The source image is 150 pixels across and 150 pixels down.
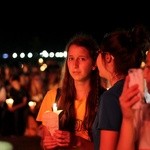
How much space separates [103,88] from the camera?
423 cm

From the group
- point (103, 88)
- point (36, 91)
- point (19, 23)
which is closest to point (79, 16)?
point (19, 23)

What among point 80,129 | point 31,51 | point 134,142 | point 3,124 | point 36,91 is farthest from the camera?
point 31,51

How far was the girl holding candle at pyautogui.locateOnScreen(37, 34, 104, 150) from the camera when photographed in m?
3.82

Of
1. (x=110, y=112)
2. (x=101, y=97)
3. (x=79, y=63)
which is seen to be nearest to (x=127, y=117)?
(x=110, y=112)

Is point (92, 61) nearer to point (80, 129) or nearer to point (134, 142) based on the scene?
point (80, 129)

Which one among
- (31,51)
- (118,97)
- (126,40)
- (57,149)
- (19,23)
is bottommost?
(57,149)

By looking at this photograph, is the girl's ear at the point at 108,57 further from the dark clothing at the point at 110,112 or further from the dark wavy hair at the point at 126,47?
the dark clothing at the point at 110,112

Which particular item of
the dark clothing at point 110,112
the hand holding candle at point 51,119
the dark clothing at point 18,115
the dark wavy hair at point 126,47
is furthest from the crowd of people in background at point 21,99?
the dark clothing at point 110,112

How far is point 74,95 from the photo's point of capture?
414cm

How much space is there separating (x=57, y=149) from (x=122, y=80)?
1.07 metres

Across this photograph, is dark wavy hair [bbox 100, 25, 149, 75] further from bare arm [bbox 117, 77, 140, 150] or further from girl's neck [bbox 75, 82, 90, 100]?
girl's neck [bbox 75, 82, 90, 100]

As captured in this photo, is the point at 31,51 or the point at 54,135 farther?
the point at 31,51

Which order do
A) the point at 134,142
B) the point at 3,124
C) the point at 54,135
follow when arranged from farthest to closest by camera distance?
1. the point at 3,124
2. the point at 54,135
3. the point at 134,142

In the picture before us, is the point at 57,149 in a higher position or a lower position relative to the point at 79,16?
lower
